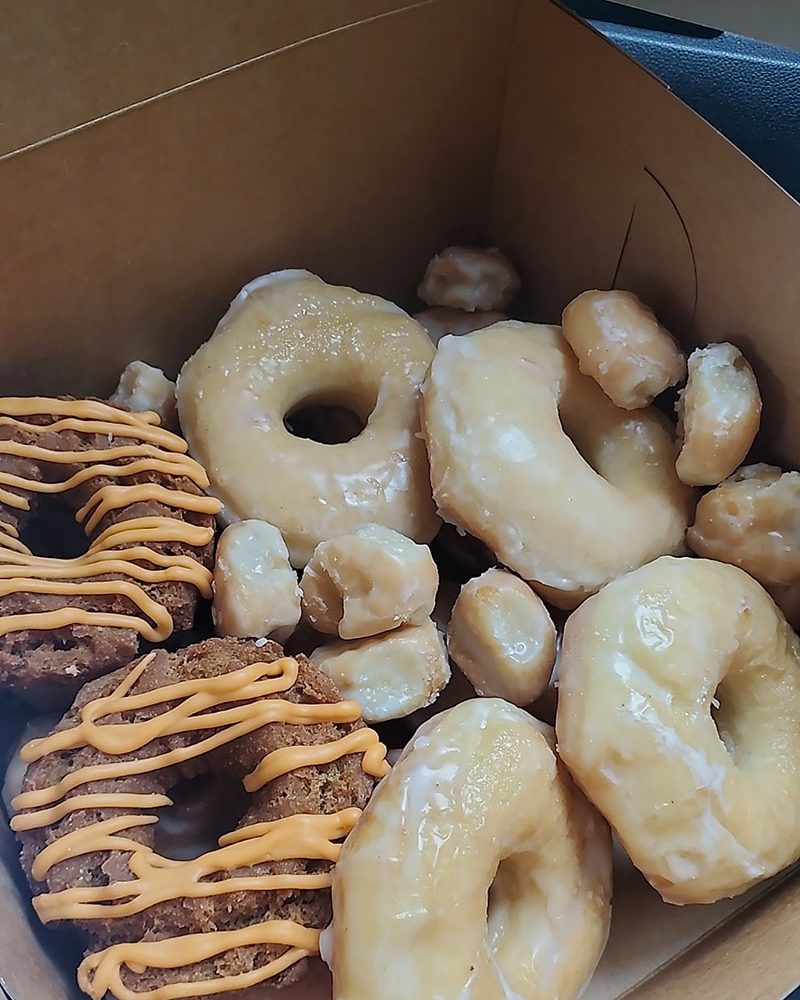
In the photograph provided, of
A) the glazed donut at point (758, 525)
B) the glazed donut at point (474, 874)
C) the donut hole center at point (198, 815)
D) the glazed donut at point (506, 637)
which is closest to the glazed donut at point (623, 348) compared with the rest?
the glazed donut at point (758, 525)

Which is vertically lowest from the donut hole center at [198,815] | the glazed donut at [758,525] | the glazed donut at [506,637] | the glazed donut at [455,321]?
the donut hole center at [198,815]

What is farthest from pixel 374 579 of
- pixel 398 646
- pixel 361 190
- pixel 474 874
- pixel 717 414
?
pixel 361 190

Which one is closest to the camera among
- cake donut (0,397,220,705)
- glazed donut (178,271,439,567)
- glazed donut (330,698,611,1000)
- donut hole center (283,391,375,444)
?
glazed donut (330,698,611,1000)

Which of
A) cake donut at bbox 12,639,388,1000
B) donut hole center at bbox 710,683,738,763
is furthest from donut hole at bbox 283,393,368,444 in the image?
donut hole center at bbox 710,683,738,763

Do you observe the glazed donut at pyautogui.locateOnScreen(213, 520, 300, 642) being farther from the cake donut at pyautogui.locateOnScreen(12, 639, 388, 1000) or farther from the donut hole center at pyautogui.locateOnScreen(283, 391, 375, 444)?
the donut hole center at pyautogui.locateOnScreen(283, 391, 375, 444)

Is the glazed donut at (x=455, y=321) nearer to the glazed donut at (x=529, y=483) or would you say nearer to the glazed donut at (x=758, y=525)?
the glazed donut at (x=529, y=483)

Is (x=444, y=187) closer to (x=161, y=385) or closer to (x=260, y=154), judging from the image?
(x=260, y=154)
